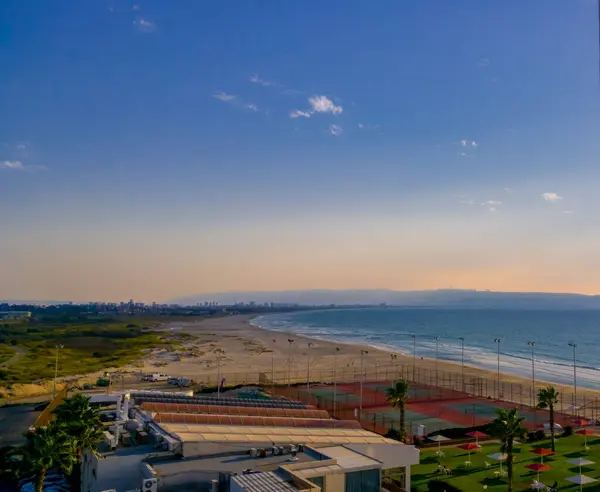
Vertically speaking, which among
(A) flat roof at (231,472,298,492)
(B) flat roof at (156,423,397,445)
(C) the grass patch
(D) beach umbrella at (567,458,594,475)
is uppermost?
(A) flat roof at (231,472,298,492)

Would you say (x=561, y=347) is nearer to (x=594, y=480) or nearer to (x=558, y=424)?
(x=558, y=424)

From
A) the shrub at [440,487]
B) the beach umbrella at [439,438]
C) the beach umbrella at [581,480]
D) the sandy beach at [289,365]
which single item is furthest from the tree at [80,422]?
the sandy beach at [289,365]

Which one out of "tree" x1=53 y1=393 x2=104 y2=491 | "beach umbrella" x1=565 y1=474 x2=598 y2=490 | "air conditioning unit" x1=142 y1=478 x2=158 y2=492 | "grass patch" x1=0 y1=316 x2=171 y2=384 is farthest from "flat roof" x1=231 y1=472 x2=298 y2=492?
"grass patch" x1=0 y1=316 x2=171 y2=384

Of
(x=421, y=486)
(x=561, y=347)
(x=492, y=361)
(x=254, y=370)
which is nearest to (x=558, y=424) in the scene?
(x=421, y=486)

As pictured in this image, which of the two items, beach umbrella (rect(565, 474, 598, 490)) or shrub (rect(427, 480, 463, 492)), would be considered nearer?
beach umbrella (rect(565, 474, 598, 490))

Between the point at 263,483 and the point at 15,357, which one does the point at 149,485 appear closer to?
the point at 263,483

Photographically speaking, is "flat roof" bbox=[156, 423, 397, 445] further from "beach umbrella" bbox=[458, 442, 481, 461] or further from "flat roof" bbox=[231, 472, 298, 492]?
"beach umbrella" bbox=[458, 442, 481, 461]

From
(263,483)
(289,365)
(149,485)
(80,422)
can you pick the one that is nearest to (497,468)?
(263,483)
